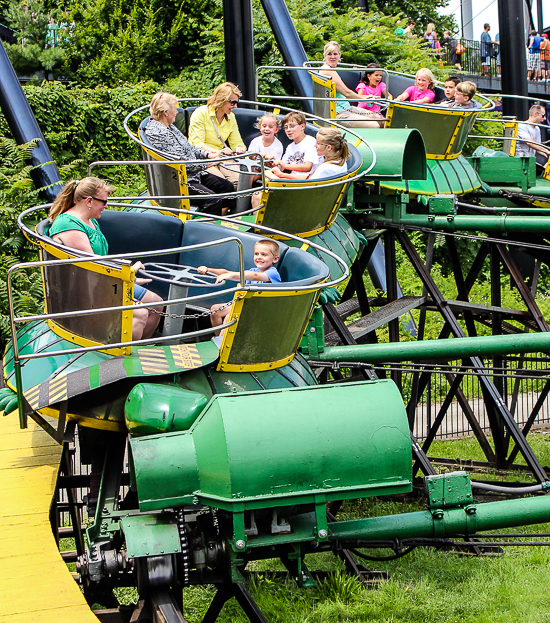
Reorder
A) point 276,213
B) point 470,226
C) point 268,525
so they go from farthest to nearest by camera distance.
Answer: point 470,226 → point 276,213 → point 268,525

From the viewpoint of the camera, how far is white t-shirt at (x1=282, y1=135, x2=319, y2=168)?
8.56 meters

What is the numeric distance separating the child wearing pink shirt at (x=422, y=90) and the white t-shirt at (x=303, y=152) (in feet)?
9.91

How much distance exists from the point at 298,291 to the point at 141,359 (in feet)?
3.62

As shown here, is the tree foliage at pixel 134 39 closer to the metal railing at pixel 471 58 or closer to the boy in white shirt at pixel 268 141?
the metal railing at pixel 471 58

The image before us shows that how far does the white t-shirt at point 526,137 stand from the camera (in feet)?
41.3

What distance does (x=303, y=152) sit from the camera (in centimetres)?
859

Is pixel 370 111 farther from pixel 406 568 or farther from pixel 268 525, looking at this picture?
pixel 268 525

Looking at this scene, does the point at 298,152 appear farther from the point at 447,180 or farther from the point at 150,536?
the point at 150,536

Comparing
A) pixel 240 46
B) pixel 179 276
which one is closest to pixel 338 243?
pixel 179 276

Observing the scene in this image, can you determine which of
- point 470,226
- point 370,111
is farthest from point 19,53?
point 470,226

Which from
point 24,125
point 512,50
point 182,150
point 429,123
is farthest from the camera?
point 512,50

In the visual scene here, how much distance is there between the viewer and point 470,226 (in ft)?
30.9

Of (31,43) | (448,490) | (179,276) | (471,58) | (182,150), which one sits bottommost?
(448,490)

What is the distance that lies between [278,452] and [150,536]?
842mm
